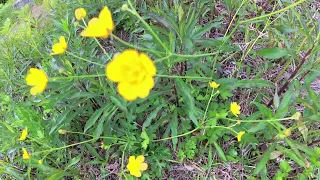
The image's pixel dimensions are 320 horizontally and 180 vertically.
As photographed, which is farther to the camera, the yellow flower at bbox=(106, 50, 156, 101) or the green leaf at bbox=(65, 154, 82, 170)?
the green leaf at bbox=(65, 154, 82, 170)

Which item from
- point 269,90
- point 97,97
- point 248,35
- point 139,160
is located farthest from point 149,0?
point 139,160

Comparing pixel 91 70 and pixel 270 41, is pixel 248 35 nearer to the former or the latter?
pixel 270 41

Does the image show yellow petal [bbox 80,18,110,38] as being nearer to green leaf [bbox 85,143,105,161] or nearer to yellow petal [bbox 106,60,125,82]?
yellow petal [bbox 106,60,125,82]

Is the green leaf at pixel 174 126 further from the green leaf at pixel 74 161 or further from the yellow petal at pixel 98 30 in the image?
the yellow petal at pixel 98 30

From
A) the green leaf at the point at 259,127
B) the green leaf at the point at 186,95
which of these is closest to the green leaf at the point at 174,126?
the green leaf at the point at 186,95

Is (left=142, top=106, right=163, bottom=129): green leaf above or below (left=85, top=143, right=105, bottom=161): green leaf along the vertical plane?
above

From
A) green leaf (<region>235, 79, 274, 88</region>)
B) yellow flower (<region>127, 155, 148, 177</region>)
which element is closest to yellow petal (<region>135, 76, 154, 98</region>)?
yellow flower (<region>127, 155, 148, 177</region>)
